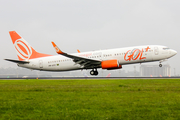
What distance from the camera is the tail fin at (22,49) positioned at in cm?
3966

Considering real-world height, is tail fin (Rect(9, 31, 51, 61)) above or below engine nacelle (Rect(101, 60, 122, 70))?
above

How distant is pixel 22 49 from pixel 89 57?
13281 millimetres

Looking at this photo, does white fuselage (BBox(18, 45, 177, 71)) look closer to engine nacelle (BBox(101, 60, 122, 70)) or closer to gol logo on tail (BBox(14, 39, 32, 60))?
engine nacelle (BBox(101, 60, 122, 70))

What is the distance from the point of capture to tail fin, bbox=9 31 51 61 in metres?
39.7

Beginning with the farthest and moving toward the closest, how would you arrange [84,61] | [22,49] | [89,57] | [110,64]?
[22,49] < [89,57] < [84,61] < [110,64]

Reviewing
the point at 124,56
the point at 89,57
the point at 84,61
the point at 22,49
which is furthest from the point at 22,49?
the point at 124,56

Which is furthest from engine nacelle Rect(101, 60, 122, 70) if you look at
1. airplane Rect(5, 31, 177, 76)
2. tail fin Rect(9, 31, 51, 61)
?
tail fin Rect(9, 31, 51, 61)

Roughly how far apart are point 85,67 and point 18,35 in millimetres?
14713

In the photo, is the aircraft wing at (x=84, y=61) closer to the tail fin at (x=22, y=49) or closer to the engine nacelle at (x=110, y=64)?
the engine nacelle at (x=110, y=64)

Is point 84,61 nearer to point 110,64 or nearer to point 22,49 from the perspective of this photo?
point 110,64

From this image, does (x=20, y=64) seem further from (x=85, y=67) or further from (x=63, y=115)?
(x=63, y=115)

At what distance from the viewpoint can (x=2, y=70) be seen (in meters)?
136

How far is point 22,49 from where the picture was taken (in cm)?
4006

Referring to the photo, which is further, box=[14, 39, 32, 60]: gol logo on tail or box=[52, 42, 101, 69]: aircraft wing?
box=[14, 39, 32, 60]: gol logo on tail
